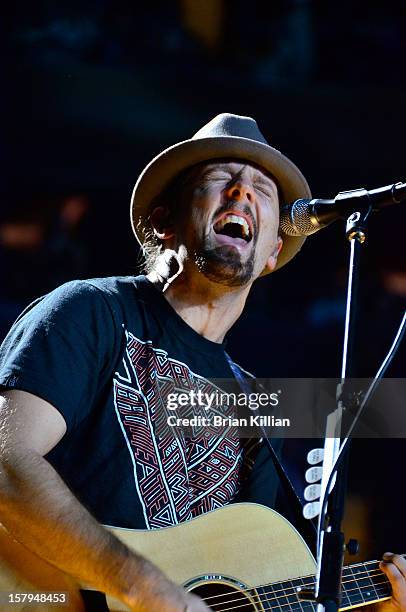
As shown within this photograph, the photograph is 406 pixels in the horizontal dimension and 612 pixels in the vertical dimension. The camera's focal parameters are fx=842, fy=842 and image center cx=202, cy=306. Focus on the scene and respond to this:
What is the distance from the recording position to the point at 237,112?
158 inches

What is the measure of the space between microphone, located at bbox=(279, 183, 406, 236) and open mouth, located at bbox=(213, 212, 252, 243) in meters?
0.34

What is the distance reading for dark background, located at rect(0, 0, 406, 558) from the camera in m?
3.74

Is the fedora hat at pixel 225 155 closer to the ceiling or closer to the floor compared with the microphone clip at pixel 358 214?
closer to the ceiling

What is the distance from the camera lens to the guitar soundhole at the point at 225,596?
2117 mm

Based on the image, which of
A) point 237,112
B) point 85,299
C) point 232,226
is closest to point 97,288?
point 85,299

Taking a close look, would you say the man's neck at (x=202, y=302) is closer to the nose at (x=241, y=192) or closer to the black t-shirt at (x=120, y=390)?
the black t-shirt at (x=120, y=390)

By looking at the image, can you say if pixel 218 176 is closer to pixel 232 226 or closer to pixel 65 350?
pixel 232 226

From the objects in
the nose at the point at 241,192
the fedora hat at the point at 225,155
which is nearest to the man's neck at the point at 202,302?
the nose at the point at 241,192

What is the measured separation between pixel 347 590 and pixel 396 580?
→ 0.15 metres

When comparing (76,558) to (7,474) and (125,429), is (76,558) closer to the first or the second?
(7,474)

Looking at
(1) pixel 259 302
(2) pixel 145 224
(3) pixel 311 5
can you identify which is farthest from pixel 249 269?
(3) pixel 311 5

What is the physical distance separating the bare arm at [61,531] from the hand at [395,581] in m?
0.70

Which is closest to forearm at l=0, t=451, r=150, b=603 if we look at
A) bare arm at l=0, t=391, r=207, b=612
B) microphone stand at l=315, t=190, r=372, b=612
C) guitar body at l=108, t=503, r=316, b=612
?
bare arm at l=0, t=391, r=207, b=612

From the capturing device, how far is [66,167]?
12.6ft
